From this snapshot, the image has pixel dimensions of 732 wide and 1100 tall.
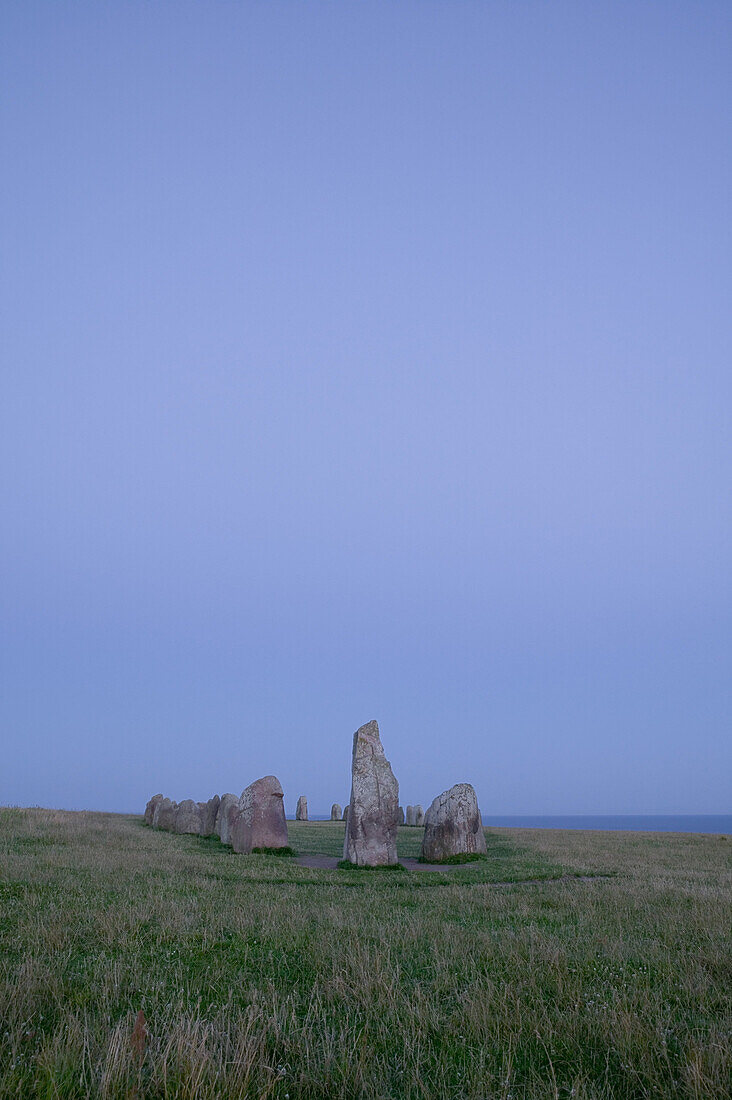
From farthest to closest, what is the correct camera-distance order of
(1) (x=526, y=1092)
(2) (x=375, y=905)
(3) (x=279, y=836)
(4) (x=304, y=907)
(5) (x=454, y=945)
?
1. (3) (x=279, y=836)
2. (2) (x=375, y=905)
3. (4) (x=304, y=907)
4. (5) (x=454, y=945)
5. (1) (x=526, y=1092)

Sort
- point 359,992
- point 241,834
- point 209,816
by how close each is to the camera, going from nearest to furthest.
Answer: point 359,992, point 241,834, point 209,816

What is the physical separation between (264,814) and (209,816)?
706 cm

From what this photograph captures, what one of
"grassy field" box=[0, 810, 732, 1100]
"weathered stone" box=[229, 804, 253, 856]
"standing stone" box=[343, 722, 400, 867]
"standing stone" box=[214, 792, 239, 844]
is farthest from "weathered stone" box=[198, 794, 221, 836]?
"grassy field" box=[0, 810, 732, 1100]


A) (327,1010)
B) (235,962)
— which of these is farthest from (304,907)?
(327,1010)

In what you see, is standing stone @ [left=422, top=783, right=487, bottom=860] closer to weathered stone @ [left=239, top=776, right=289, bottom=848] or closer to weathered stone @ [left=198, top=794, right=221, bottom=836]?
weathered stone @ [left=239, top=776, right=289, bottom=848]

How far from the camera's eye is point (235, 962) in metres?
7.29

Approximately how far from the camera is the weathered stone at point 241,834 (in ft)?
72.6

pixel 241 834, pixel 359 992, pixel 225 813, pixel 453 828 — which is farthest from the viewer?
pixel 225 813

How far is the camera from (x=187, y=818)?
29312 millimetres

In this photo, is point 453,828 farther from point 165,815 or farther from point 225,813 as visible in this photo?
point 165,815

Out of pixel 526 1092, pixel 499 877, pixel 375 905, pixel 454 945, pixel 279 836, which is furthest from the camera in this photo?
pixel 279 836

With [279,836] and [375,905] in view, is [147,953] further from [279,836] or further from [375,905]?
[279,836]

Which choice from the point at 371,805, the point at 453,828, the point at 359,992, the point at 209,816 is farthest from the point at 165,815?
the point at 359,992

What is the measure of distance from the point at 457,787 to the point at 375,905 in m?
12.4
